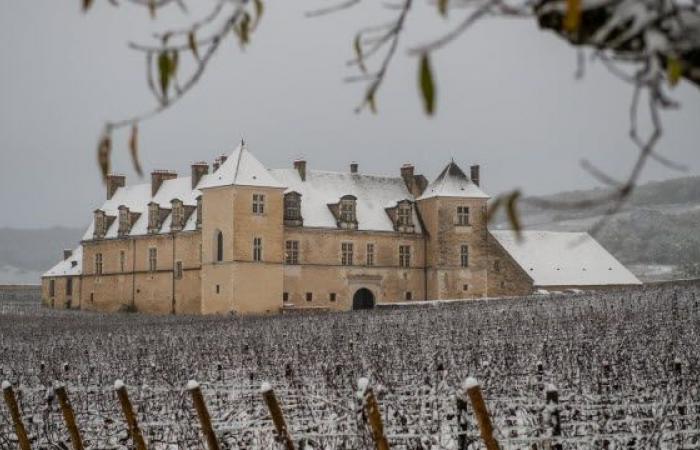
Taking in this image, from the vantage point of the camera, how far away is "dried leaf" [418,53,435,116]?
8.16ft

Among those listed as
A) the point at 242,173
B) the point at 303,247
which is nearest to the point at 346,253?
the point at 303,247

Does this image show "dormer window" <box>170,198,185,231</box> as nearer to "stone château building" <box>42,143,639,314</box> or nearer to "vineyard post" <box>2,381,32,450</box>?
"stone château building" <box>42,143,639,314</box>

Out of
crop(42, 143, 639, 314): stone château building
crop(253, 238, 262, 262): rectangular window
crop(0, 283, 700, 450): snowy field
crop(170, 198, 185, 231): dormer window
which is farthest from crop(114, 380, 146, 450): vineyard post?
crop(170, 198, 185, 231): dormer window

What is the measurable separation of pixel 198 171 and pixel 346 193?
9.38 m

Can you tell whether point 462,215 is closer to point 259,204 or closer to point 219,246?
point 259,204

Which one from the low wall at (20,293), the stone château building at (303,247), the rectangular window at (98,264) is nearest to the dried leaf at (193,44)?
the stone château building at (303,247)

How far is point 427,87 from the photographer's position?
2494mm

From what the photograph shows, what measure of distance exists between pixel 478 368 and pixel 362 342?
680 centimetres

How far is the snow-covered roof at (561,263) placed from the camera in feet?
194

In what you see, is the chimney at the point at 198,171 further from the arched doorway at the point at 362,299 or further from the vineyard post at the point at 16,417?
the vineyard post at the point at 16,417

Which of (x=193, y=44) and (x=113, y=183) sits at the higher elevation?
(x=113, y=183)

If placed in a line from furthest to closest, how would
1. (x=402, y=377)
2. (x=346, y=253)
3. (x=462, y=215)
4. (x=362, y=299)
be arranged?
1. (x=462, y=215)
2. (x=362, y=299)
3. (x=346, y=253)
4. (x=402, y=377)

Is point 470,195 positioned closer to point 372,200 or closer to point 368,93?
point 372,200

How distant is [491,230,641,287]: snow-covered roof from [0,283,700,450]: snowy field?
22.8 meters
